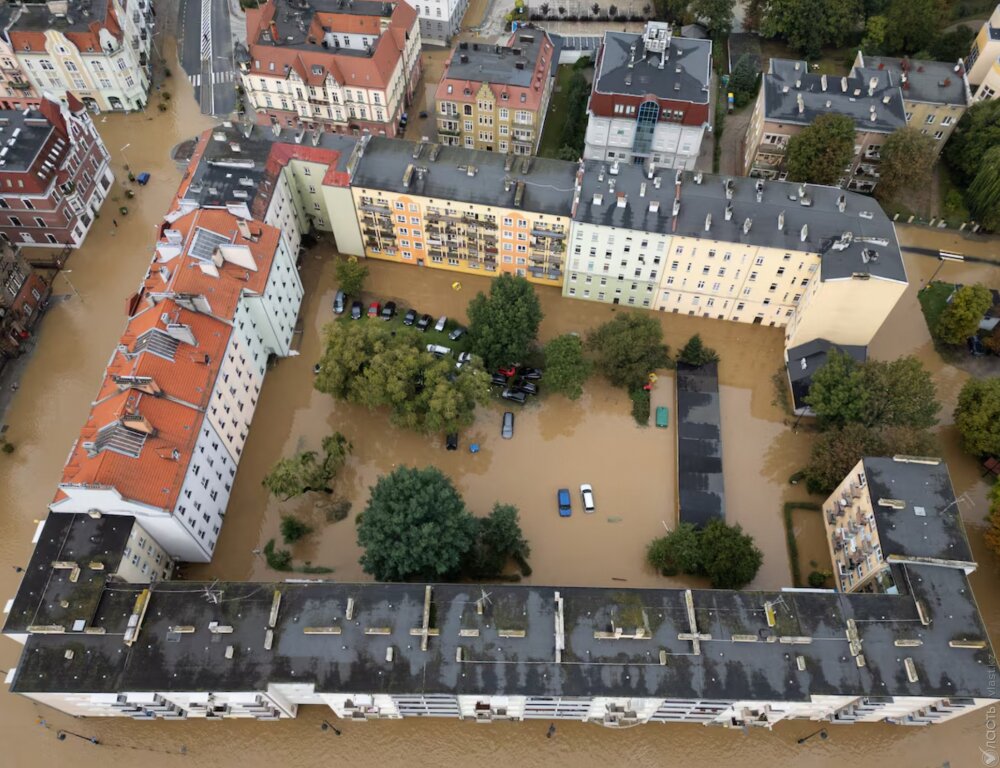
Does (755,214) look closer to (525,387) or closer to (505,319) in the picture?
(505,319)

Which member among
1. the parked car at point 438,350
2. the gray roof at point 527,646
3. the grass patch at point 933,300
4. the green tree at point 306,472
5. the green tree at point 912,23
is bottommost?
the gray roof at point 527,646

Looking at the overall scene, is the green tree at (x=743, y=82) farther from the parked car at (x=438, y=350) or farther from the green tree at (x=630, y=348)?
the parked car at (x=438, y=350)

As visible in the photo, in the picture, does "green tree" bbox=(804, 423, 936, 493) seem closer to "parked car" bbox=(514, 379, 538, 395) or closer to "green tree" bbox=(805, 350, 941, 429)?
"green tree" bbox=(805, 350, 941, 429)

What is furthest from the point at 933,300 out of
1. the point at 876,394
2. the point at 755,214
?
the point at 755,214

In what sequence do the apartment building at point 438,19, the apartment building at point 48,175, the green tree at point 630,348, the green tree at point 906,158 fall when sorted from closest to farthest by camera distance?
1. the green tree at point 630,348
2. the apartment building at point 48,175
3. the green tree at point 906,158
4. the apartment building at point 438,19

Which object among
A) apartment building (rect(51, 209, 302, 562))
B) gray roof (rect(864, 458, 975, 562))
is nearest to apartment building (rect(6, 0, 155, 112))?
apartment building (rect(51, 209, 302, 562))

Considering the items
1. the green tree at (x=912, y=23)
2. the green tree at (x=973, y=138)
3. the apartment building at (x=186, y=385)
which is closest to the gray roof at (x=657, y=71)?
the green tree at (x=973, y=138)
